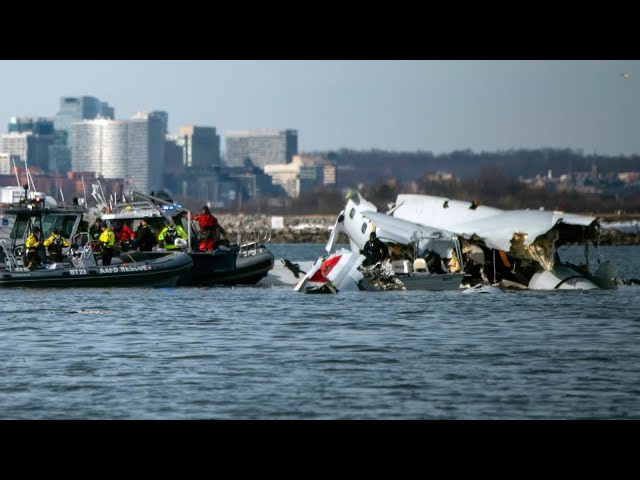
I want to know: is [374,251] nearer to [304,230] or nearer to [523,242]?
[523,242]

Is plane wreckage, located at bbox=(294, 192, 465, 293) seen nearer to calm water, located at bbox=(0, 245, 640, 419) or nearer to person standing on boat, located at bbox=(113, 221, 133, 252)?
calm water, located at bbox=(0, 245, 640, 419)

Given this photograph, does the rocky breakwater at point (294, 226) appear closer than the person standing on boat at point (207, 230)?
No

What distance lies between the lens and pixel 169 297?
114ft

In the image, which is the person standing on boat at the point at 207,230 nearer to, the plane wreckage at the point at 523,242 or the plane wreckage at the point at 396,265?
the plane wreckage at the point at 396,265

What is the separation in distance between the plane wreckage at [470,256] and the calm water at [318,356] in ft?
5.79

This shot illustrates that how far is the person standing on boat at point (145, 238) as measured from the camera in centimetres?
3859

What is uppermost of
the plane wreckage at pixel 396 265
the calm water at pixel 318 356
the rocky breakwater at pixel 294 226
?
the plane wreckage at pixel 396 265

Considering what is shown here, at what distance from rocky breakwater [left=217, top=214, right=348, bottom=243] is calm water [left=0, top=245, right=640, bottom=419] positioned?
93.4 metres

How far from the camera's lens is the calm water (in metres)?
A: 15.7

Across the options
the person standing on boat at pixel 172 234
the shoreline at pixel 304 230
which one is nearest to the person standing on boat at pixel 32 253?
the person standing on boat at pixel 172 234

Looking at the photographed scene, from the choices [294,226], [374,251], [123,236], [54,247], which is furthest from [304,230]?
[54,247]

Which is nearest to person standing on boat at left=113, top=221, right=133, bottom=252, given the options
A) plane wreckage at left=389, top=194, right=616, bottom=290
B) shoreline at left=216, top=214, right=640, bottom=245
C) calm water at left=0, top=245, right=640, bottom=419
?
calm water at left=0, top=245, right=640, bottom=419
